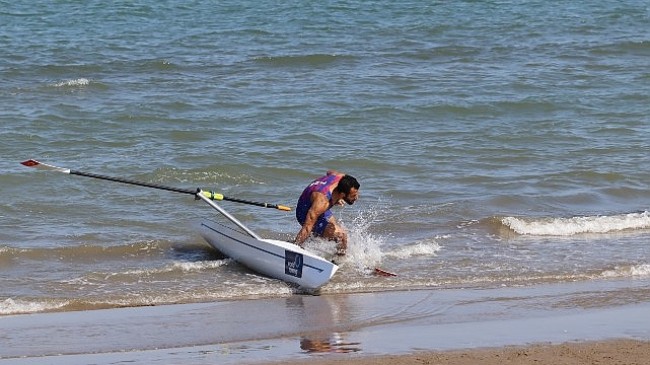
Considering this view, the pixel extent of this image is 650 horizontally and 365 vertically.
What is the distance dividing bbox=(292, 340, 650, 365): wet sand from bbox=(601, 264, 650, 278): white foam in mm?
2988

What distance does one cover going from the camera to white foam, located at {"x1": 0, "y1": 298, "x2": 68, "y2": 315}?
9.60 m

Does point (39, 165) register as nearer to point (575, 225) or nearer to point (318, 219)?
point (318, 219)

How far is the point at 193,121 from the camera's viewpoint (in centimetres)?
1767

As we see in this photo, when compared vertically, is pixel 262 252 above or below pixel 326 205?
below

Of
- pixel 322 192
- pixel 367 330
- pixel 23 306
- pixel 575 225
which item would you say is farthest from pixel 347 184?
pixel 575 225

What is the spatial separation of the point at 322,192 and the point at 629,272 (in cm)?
286

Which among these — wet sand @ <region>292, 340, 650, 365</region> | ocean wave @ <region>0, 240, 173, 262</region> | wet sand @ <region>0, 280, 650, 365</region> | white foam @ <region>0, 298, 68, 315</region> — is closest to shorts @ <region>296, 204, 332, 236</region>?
wet sand @ <region>0, 280, 650, 365</region>

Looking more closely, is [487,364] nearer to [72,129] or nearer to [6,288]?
[6,288]

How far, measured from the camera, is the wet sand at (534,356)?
7.39 metres

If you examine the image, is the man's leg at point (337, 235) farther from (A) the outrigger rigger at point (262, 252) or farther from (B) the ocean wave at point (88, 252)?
(B) the ocean wave at point (88, 252)

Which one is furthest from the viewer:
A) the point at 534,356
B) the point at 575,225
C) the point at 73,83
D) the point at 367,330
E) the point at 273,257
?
the point at 73,83

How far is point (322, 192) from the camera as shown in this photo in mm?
11070

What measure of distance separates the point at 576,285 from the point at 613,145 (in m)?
6.72

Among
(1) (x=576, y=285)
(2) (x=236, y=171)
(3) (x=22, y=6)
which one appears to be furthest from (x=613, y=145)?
(3) (x=22, y=6)
